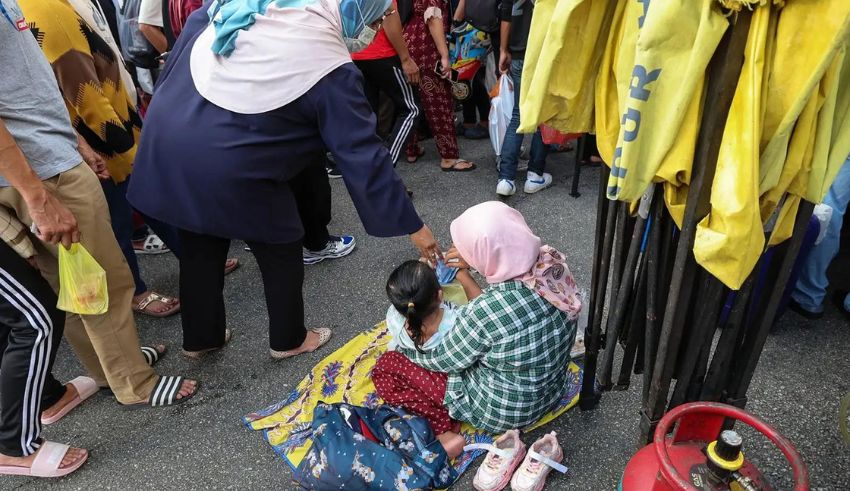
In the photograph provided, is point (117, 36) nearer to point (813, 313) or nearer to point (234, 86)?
point (234, 86)

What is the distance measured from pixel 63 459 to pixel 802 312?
3118 millimetres

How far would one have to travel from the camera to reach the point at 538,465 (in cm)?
190

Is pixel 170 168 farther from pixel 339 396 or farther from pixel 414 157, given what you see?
pixel 414 157

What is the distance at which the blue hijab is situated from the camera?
1.73 metres

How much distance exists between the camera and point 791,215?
1.29m

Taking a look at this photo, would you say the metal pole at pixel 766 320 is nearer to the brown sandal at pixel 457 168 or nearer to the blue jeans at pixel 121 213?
the blue jeans at pixel 121 213

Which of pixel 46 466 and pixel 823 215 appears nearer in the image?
pixel 46 466

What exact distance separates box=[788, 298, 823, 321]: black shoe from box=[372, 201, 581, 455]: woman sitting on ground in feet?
3.94

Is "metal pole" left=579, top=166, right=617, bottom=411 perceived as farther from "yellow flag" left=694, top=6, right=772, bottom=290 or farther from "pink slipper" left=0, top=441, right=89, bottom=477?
"pink slipper" left=0, top=441, right=89, bottom=477

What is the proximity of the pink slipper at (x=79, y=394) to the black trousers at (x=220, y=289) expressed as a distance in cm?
40

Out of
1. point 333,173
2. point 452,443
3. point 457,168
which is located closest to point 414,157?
point 457,168

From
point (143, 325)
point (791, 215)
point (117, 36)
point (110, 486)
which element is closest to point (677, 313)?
point (791, 215)

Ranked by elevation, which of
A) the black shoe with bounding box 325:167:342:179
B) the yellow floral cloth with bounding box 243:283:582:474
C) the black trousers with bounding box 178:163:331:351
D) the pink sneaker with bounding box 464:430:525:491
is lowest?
the black shoe with bounding box 325:167:342:179

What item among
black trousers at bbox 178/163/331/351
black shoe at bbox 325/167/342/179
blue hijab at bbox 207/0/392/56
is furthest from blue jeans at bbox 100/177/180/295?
black shoe at bbox 325/167/342/179
